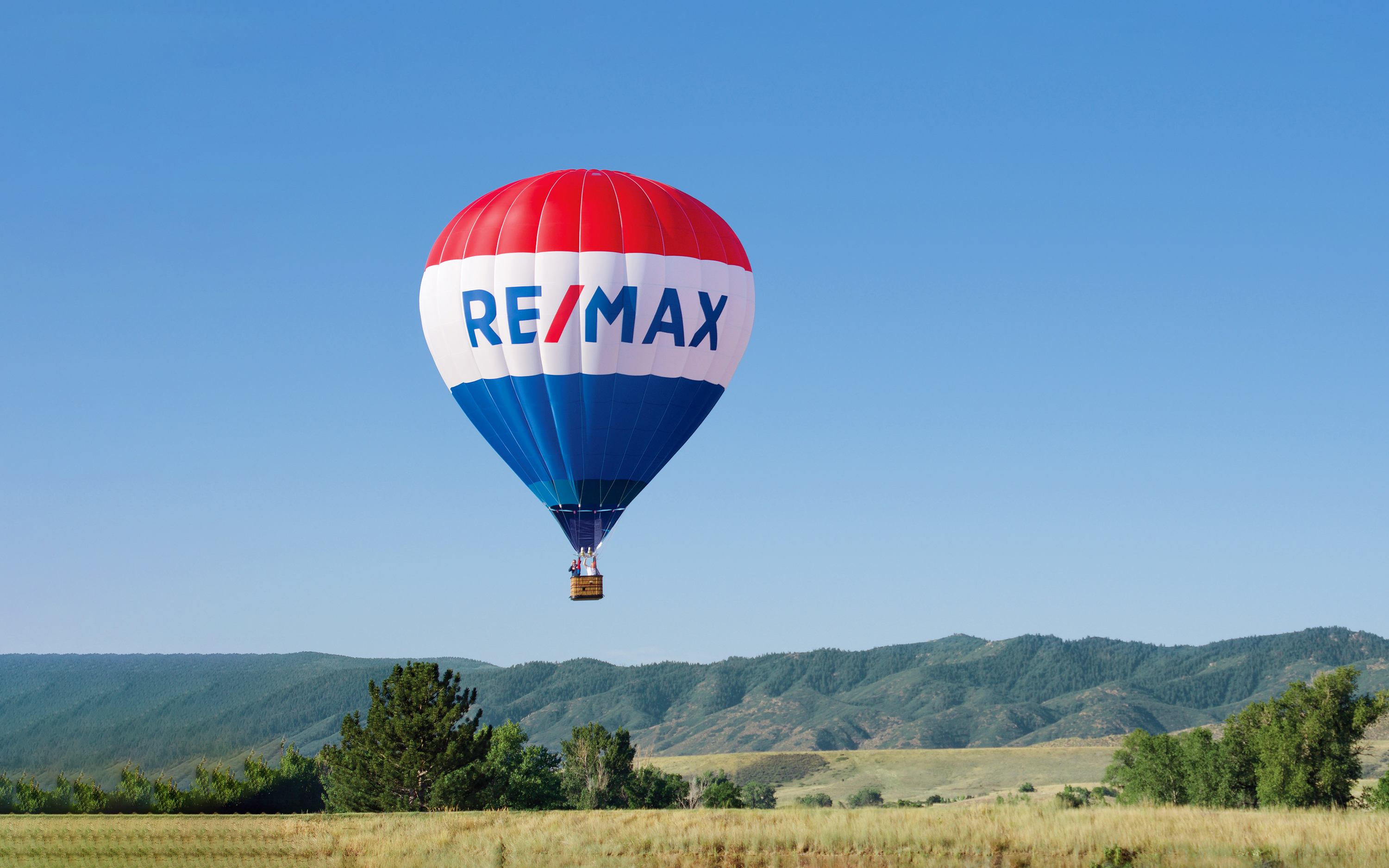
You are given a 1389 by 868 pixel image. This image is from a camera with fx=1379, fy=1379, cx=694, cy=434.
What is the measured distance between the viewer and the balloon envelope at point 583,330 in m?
49.3

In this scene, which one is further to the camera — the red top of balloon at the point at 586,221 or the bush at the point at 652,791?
the bush at the point at 652,791

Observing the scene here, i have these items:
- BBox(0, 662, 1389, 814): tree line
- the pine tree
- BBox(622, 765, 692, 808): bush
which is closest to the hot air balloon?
BBox(0, 662, 1389, 814): tree line

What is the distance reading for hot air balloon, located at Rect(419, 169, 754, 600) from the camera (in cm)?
4928

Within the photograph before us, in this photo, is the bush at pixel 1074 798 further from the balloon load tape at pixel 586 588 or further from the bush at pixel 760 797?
the bush at pixel 760 797

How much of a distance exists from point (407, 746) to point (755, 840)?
27628 mm

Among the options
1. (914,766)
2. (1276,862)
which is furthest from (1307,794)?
(914,766)

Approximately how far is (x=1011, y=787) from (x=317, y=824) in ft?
317

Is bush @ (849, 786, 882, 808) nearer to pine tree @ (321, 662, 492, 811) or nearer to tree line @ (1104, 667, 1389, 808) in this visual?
tree line @ (1104, 667, 1389, 808)

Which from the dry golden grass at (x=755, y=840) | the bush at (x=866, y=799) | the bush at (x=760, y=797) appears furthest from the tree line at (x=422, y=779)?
the bush at (x=866, y=799)

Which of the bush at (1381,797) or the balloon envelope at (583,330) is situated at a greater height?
the balloon envelope at (583,330)

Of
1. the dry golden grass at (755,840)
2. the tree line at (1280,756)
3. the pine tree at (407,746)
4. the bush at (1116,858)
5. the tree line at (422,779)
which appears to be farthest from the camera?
the tree line at (1280,756)

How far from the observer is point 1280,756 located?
57562mm

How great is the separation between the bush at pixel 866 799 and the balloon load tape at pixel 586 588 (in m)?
69.1

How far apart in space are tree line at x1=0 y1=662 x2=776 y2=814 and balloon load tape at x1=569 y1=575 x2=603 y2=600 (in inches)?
401
